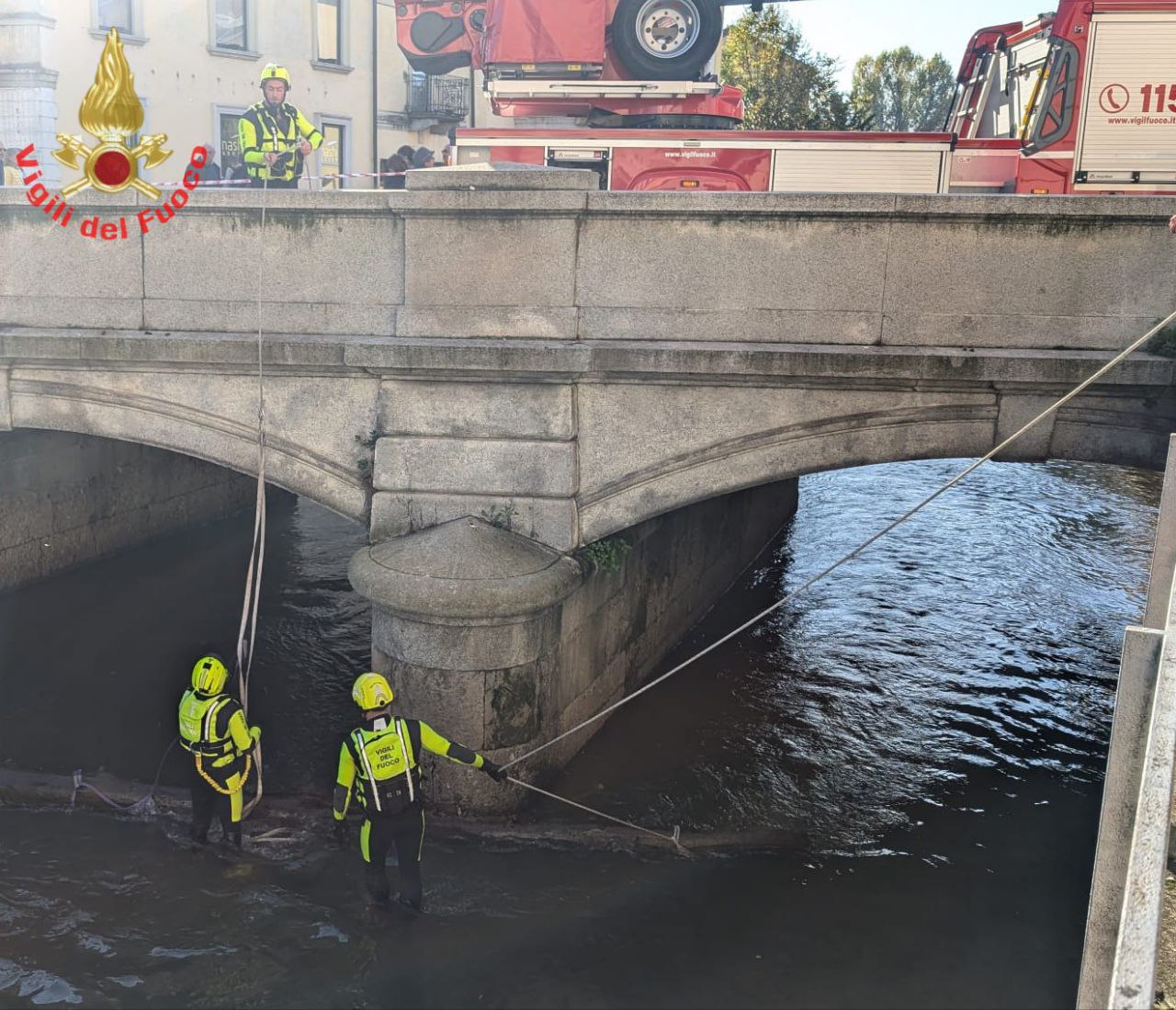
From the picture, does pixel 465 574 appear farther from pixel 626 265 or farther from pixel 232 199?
pixel 232 199

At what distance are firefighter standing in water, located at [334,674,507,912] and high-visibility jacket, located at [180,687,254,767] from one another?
3.11 ft

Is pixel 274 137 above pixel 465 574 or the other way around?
above

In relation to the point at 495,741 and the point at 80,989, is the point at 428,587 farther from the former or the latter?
the point at 80,989

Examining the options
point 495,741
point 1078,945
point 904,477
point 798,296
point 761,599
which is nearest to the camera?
point 1078,945

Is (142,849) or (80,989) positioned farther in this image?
(142,849)

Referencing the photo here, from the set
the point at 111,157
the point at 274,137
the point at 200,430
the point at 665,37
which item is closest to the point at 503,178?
the point at 111,157

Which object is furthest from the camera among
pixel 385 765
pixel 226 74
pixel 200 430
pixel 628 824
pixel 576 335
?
pixel 226 74

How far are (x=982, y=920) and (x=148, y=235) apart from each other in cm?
720

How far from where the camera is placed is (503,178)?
775 centimetres

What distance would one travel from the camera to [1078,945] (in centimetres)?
720

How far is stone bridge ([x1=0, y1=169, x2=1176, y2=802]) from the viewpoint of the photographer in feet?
24.1

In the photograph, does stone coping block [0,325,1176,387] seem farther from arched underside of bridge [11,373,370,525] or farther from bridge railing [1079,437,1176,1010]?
bridge railing [1079,437,1176,1010]

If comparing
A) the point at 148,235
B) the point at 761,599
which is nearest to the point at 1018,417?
the point at 148,235

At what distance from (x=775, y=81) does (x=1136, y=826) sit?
29467 millimetres
